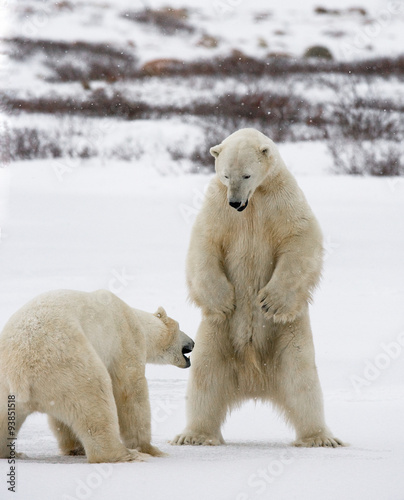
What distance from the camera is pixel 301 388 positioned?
10.3 ft

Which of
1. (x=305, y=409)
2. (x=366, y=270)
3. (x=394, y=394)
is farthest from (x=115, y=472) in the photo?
(x=366, y=270)

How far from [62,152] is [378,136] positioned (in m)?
4.75

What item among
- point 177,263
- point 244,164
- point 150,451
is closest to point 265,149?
point 244,164

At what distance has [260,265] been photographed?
3232mm

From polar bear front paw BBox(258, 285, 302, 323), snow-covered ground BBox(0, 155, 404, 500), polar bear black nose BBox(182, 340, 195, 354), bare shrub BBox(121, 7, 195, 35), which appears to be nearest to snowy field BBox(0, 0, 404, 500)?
snow-covered ground BBox(0, 155, 404, 500)

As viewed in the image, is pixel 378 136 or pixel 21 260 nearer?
pixel 21 260

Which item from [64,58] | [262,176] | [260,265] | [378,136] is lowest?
[260,265]

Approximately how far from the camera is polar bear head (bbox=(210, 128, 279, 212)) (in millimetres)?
3016

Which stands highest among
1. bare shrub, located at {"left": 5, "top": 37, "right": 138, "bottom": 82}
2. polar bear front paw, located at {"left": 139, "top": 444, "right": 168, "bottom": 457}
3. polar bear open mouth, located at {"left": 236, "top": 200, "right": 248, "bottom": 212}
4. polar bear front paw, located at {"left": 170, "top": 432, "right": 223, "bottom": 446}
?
bare shrub, located at {"left": 5, "top": 37, "right": 138, "bottom": 82}

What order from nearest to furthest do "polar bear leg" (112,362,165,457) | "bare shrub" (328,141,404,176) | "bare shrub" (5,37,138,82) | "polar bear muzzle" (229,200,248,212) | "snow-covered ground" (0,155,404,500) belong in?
"snow-covered ground" (0,155,404,500), "polar bear leg" (112,362,165,457), "polar bear muzzle" (229,200,248,212), "bare shrub" (328,141,404,176), "bare shrub" (5,37,138,82)

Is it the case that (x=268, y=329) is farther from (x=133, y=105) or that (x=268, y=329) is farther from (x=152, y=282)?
(x=133, y=105)

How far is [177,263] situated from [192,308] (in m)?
1.32

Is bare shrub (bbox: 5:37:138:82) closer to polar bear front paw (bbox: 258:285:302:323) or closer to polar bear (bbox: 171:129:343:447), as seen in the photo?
polar bear (bbox: 171:129:343:447)

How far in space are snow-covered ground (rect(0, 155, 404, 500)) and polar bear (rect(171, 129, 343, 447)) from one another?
19 centimetres
